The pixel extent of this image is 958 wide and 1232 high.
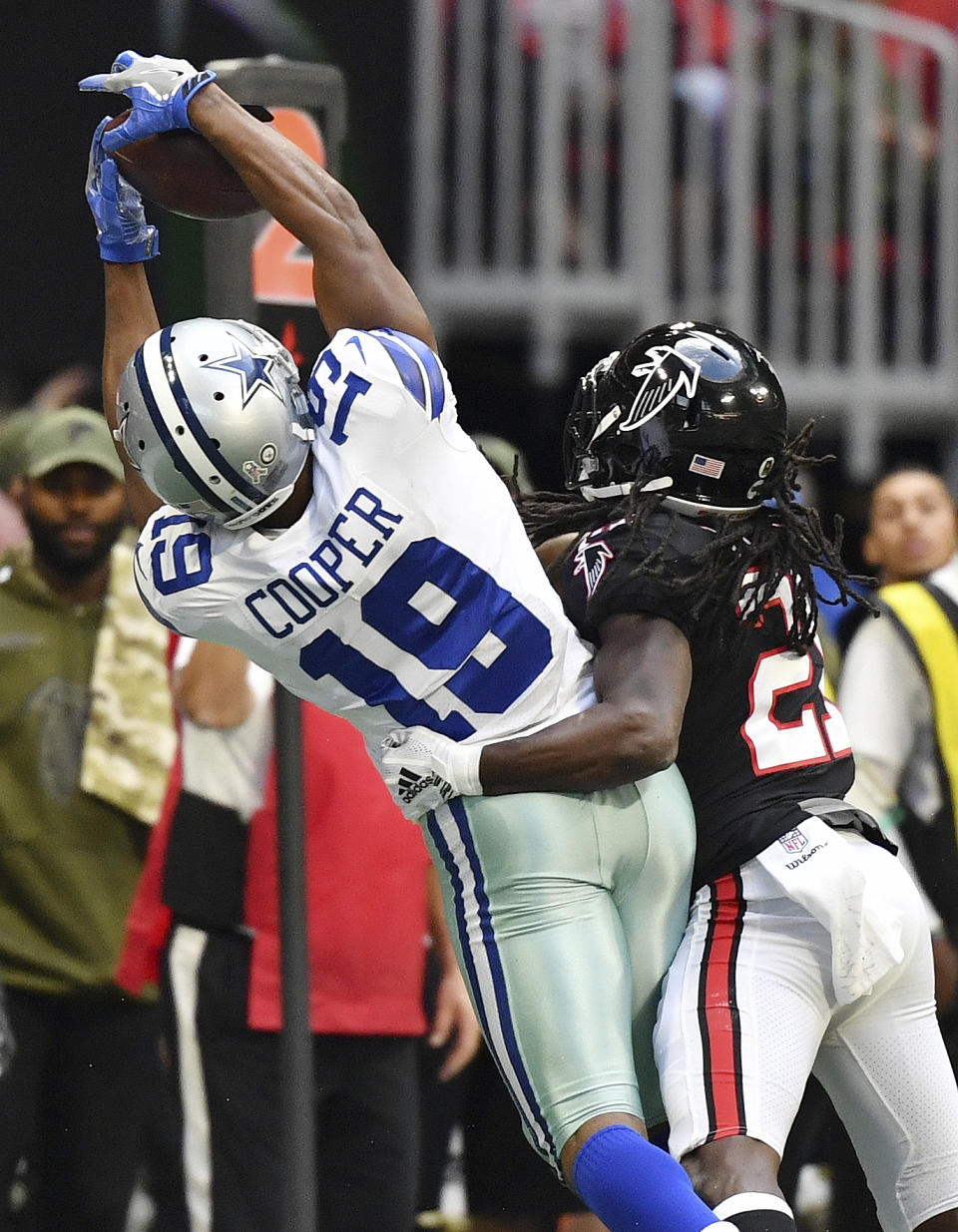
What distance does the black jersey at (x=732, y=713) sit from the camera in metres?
3.77

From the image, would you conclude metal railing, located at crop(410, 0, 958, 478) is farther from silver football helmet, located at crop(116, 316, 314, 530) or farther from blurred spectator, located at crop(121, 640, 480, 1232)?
silver football helmet, located at crop(116, 316, 314, 530)

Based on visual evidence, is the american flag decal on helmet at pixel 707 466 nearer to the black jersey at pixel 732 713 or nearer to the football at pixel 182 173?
the black jersey at pixel 732 713

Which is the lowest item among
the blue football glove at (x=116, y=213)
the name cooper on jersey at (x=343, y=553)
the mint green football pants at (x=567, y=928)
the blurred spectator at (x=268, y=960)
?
the blurred spectator at (x=268, y=960)

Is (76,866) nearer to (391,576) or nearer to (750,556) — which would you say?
(391,576)

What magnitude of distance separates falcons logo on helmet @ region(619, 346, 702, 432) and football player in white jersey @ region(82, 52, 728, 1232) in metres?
0.28

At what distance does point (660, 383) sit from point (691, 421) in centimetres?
9

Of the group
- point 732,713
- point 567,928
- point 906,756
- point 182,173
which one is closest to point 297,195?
point 182,173

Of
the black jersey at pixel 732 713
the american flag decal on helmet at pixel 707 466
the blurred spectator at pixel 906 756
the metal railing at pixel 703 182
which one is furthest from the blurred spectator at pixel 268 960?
the metal railing at pixel 703 182

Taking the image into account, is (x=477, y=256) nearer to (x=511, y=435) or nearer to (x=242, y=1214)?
(x=511, y=435)

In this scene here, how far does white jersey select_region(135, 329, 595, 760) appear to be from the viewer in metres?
3.62

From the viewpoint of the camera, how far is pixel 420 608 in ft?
12.1

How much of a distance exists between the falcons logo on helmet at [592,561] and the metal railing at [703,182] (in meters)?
5.62

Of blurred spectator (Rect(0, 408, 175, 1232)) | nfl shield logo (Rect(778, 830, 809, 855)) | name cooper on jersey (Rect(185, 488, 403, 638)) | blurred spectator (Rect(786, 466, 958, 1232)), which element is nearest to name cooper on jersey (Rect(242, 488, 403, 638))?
name cooper on jersey (Rect(185, 488, 403, 638))

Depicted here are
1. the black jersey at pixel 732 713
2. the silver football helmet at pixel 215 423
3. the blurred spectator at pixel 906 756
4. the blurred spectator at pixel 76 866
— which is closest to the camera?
the silver football helmet at pixel 215 423
